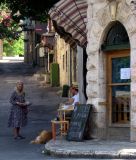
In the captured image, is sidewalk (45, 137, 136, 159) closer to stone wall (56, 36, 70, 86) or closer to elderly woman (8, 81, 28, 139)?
elderly woman (8, 81, 28, 139)

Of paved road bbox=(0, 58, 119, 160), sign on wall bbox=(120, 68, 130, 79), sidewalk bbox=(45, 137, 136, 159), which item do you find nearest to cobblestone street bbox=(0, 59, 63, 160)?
paved road bbox=(0, 58, 119, 160)

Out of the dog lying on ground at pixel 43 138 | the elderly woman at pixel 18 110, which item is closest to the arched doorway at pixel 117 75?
the dog lying on ground at pixel 43 138

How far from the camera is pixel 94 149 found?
12.2 meters

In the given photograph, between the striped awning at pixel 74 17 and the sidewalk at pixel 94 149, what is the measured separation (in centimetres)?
291

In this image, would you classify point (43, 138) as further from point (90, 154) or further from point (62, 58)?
point (62, 58)

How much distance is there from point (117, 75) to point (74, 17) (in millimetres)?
2057

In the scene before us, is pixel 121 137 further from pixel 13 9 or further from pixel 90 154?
pixel 13 9

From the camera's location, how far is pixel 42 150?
13508 mm

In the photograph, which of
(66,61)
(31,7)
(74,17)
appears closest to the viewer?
(74,17)

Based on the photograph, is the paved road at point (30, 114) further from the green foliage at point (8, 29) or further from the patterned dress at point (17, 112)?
the green foliage at point (8, 29)

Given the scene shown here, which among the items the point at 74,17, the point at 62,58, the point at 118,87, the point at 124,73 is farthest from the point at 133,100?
the point at 62,58

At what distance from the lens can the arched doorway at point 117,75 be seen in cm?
1380

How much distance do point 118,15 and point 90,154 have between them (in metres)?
3.46

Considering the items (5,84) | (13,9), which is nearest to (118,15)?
(13,9)
